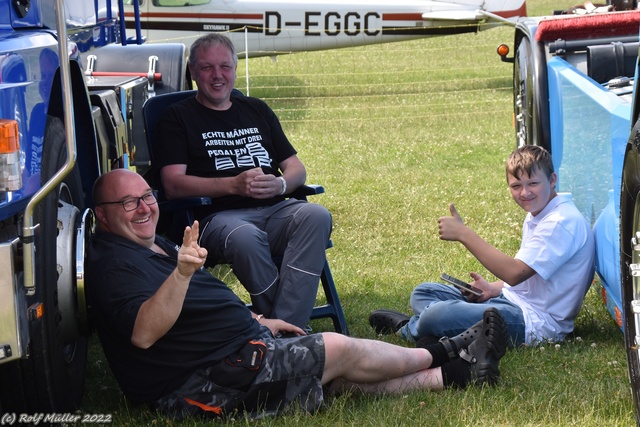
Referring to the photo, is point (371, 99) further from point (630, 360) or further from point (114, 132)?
point (630, 360)

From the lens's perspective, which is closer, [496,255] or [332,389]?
[332,389]

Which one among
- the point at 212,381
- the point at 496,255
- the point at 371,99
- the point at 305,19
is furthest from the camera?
the point at 305,19

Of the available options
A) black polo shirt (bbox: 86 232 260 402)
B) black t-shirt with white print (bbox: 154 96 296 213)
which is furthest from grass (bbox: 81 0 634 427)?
black t-shirt with white print (bbox: 154 96 296 213)

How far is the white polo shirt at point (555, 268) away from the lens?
4.53 meters

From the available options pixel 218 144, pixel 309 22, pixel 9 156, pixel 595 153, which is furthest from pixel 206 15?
pixel 9 156

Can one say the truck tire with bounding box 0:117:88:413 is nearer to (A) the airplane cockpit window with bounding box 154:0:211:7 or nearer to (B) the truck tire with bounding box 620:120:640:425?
(B) the truck tire with bounding box 620:120:640:425

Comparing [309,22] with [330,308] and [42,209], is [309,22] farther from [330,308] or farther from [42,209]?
[42,209]

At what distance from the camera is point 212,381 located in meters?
3.66

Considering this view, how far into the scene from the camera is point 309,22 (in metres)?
18.0

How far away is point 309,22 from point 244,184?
44.0ft

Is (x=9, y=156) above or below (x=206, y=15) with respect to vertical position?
below

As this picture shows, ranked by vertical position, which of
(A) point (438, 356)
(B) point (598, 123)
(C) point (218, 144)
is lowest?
(A) point (438, 356)

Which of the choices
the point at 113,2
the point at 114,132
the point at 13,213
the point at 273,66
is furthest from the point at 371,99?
the point at 13,213

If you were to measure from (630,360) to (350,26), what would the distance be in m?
15.3
